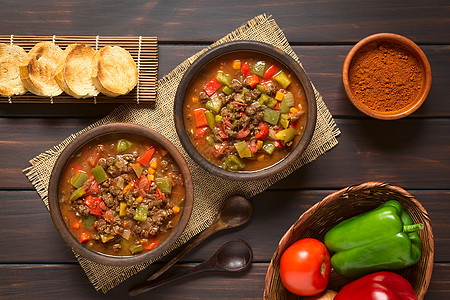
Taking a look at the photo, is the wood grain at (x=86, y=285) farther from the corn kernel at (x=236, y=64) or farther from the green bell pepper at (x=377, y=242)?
the corn kernel at (x=236, y=64)

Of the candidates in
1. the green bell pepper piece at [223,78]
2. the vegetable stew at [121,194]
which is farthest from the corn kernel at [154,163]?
the green bell pepper piece at [223,78]

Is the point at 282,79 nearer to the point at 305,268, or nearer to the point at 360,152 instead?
the point at 360,152

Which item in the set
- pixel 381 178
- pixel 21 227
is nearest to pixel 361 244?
pixel 381 178

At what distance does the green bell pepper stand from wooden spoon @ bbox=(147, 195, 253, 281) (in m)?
0.59

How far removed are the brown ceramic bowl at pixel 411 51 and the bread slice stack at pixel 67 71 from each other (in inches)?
54.6

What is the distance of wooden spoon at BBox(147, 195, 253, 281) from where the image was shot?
3117 millimetres

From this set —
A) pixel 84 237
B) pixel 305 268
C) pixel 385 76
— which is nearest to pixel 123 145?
pixel 84 237

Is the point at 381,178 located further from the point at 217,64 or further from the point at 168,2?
the point at 168,2

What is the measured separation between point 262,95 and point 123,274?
1.51m

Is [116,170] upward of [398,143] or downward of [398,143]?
upward

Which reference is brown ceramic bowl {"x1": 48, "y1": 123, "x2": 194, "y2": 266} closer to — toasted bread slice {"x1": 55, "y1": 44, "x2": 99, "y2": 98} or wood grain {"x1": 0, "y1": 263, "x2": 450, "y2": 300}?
toasted bread slice {"x1": 55, "y1": 44, "x2": 99, "y2": 98}

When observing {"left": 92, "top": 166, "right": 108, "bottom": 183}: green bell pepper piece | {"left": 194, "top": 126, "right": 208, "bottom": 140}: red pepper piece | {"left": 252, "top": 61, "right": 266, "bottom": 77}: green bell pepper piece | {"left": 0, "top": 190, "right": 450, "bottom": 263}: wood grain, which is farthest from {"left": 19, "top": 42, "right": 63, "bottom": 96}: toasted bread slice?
{"left": 252, "top": 61, "right": 266, "bottom": 77}: green bell pepper piece

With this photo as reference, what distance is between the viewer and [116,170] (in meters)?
2.88

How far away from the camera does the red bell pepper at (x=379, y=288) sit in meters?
2.66
